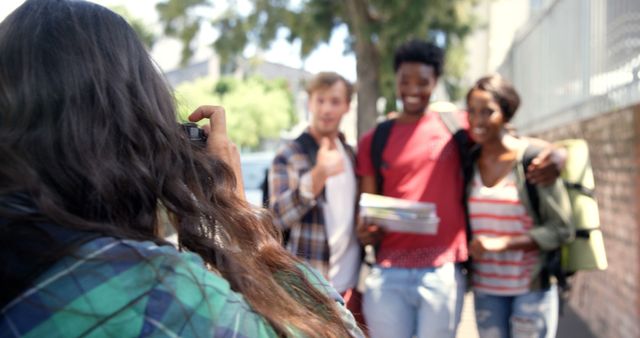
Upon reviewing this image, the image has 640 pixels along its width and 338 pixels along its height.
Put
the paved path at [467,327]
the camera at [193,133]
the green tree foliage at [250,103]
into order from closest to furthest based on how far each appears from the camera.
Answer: the camera at [193,133] → the paved path at [467,327] → the green tree foliage at [250,103]

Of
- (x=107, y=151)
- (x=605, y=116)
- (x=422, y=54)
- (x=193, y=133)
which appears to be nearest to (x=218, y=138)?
(x=193, y=133)

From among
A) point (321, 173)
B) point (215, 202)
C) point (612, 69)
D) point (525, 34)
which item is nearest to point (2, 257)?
point (215, 202)

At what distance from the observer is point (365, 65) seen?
39.8ft

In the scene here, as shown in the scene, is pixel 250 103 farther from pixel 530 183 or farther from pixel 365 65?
pixel 530 183

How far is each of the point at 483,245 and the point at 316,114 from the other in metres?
0.99

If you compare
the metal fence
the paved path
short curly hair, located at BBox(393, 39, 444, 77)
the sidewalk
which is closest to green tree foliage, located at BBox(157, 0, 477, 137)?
the metal fence

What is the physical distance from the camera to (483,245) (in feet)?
11.0

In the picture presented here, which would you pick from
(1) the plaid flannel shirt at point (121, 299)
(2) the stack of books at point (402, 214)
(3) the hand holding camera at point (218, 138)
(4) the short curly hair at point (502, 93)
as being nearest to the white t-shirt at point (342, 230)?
(2) the stack of books at point (402, 214)

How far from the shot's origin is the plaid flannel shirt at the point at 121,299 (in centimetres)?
103

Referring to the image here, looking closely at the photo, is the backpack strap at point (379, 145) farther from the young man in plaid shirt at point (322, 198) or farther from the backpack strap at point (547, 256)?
the backpack strap at point (547, 256)

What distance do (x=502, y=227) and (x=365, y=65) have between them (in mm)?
8909

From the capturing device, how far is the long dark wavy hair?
3.75 ft

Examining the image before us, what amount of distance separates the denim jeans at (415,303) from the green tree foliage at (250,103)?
51196 mm

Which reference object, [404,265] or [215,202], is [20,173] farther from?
[404,265]
